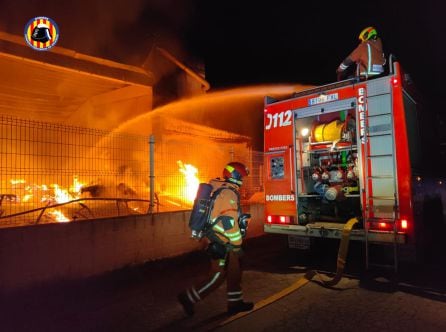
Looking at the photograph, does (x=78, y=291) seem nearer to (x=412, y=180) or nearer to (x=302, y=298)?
(x=302, y=298)

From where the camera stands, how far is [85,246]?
5863 mm

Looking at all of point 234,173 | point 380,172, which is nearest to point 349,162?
point 380,172

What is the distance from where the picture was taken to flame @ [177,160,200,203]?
8.85 metres

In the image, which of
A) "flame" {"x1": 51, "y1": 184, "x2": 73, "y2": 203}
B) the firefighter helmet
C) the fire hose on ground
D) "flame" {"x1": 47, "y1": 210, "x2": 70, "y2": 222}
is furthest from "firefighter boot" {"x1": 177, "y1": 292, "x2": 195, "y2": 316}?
"flame" {"x1": 51, "y1": 184, "x2": 73, "y2": 203}

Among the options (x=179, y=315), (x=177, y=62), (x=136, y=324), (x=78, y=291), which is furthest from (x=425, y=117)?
(x=177, y=62)

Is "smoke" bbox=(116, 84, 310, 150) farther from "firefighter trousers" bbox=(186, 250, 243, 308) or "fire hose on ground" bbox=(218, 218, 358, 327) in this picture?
"firefighter trousers" bbox=(186, 250, 243, 308)

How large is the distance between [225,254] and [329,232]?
7.43ft

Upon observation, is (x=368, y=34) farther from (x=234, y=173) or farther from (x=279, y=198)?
(x=234, y=173)

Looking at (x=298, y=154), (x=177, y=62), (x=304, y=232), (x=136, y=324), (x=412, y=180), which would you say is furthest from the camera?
(x=177, y=62)

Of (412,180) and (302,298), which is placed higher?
(412,180)

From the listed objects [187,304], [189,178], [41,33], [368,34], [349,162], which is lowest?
[187,304]

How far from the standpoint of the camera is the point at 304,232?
629 cm

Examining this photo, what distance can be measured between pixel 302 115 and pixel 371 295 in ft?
10.1

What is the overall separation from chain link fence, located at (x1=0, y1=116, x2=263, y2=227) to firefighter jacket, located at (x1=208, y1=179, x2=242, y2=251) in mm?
3114
